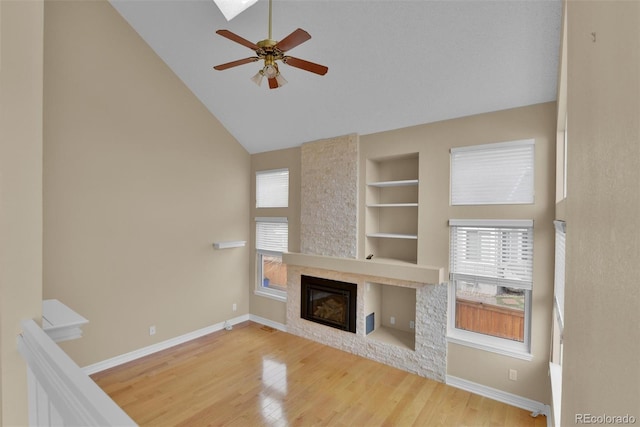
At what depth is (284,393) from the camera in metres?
3.46

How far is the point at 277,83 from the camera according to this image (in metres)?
2.75

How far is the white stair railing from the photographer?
2.37ft

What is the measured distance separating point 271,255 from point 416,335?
2.98m

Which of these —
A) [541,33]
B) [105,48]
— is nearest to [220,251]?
[105,48]

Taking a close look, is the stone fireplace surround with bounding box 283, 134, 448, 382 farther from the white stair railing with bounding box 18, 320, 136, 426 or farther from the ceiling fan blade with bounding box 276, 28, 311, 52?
the white stair railing with bounding box 18, 320, 136, 426

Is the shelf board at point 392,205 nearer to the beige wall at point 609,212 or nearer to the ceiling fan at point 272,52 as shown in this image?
the ceiling fan at point 272,52

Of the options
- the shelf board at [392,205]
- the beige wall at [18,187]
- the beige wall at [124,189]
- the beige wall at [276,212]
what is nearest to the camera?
the beige wall at [18,187]

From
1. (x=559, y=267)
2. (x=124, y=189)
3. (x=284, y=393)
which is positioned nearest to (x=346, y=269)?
(x=284, y=393)

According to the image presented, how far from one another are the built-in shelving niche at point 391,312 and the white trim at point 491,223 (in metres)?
1.28

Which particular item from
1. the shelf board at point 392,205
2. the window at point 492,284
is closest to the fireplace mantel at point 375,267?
the window at point 492,284

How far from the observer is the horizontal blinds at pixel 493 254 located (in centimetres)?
326

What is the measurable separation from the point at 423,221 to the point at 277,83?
8.18 feet

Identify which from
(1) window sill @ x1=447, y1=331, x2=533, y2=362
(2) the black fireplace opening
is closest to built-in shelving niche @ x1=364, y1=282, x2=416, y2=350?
(2) the black fireplace opening

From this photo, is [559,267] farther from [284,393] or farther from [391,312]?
[284,393]
